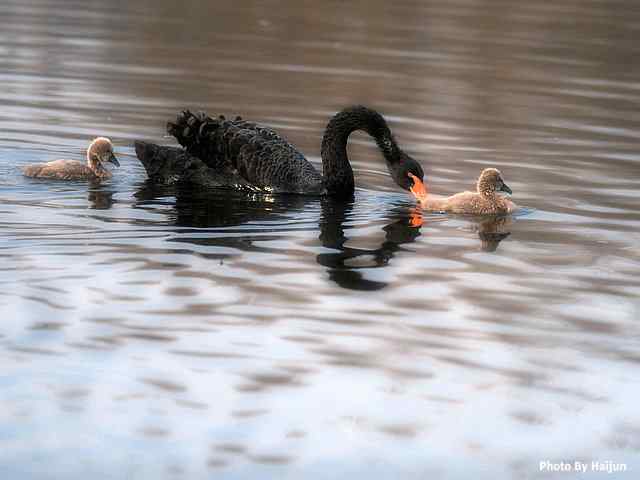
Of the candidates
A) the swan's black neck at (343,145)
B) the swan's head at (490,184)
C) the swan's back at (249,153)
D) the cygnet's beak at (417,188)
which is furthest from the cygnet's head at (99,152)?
the swan's head at (490,184)

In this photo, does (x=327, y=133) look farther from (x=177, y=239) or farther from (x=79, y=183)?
(x=177, y=239)

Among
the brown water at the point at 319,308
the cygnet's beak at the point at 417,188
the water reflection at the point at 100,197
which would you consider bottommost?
the brown water at the point at 319,308

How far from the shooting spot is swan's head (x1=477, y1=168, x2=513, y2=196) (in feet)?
33.9

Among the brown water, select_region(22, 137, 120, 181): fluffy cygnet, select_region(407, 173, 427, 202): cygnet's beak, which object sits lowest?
the brown water

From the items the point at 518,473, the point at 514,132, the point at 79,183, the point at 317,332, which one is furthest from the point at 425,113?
the point at 518,473

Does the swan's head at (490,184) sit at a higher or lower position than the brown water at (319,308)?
higher

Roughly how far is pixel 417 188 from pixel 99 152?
8.63 ft

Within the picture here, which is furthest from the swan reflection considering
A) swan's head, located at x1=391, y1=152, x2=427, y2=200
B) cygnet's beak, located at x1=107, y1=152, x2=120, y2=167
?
cygnet's beak, located at x1=107, y1=152, x2=120, y2=167

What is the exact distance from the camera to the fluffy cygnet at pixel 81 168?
1074 centimetres

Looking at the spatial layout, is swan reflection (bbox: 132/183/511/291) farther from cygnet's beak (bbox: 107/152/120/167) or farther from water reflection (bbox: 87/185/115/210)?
cygnet's beak (bbox: 107/152/120/167)

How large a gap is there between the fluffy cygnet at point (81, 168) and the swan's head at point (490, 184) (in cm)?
305

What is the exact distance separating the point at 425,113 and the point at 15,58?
6.24 metres

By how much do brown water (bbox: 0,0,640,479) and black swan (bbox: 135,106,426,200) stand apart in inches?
11.7

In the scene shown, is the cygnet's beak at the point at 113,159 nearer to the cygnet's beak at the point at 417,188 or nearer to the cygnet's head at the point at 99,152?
the cygnet's head at the point at 99,152
